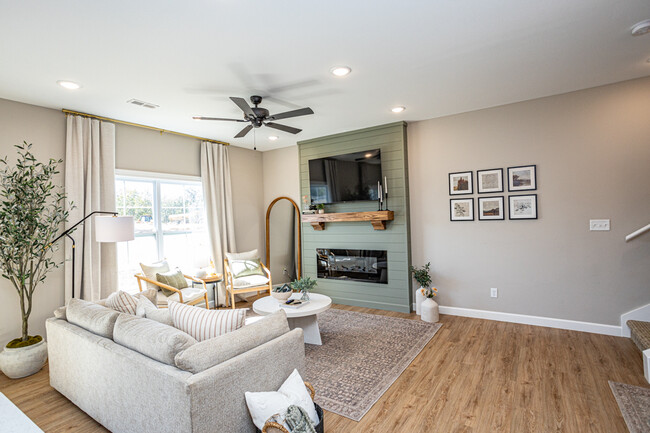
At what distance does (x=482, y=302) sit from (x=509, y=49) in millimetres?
2972

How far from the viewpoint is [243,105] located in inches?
114

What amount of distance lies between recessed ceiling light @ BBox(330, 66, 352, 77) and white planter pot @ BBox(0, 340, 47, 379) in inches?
147

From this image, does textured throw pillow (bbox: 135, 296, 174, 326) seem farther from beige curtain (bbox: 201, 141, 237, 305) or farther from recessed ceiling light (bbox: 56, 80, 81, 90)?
beige curtain (bbox: 201, 141, 237, 305)

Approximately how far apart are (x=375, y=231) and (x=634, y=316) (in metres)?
2.98

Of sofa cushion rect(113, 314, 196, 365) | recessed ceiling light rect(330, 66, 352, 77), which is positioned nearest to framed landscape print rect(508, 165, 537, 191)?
recessed ceiling light rect(330, 66, 352, 77)

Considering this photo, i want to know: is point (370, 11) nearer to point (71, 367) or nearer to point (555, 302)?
point (71, 367)

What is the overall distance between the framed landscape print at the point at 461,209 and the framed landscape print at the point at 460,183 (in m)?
0.11

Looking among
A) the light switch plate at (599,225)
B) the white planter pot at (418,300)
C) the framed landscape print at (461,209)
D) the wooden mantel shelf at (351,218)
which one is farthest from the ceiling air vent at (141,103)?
the light switch plate at (599,225)

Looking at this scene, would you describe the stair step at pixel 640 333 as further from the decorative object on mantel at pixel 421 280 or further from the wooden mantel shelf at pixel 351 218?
the wooden mantel shelf at pixel 351 218

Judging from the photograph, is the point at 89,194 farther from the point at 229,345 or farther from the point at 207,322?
the point at 229,345

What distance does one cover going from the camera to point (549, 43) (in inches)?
100

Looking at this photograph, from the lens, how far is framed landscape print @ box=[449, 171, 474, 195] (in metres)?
4.21

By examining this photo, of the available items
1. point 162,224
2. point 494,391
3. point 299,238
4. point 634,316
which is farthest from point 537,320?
point 162,224

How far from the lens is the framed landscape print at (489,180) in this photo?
4.01m
